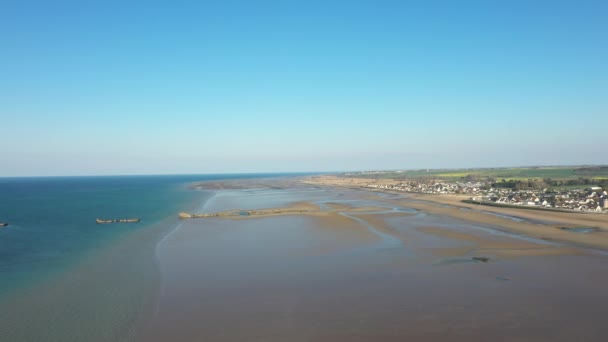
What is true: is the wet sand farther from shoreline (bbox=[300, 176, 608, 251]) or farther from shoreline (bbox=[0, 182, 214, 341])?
shoreline (bbox=[300, 176, 608, 251])

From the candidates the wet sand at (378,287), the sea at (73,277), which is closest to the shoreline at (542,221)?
the wet sand at (378,287)

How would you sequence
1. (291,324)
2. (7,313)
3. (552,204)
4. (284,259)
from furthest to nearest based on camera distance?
(552,204)
(284,259)
(7,313)
(291,324)

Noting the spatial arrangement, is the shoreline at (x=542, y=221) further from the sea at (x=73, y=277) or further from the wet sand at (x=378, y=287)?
the sea at (x=73, y=277)

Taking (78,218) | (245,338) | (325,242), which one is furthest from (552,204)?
(78,218)

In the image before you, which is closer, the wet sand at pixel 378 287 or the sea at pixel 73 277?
the wet sand at pixel 378 287

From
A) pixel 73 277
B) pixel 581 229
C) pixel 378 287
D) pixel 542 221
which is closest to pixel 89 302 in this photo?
pixel 73 277

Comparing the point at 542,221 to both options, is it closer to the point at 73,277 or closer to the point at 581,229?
the point at 581,229

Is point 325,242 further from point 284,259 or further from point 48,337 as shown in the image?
point 48,337

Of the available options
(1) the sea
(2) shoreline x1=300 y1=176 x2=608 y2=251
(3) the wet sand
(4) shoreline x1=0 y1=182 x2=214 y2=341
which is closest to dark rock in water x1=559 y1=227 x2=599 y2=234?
(2) shoreline x1=300 y1=176 x2=608 y2=251
